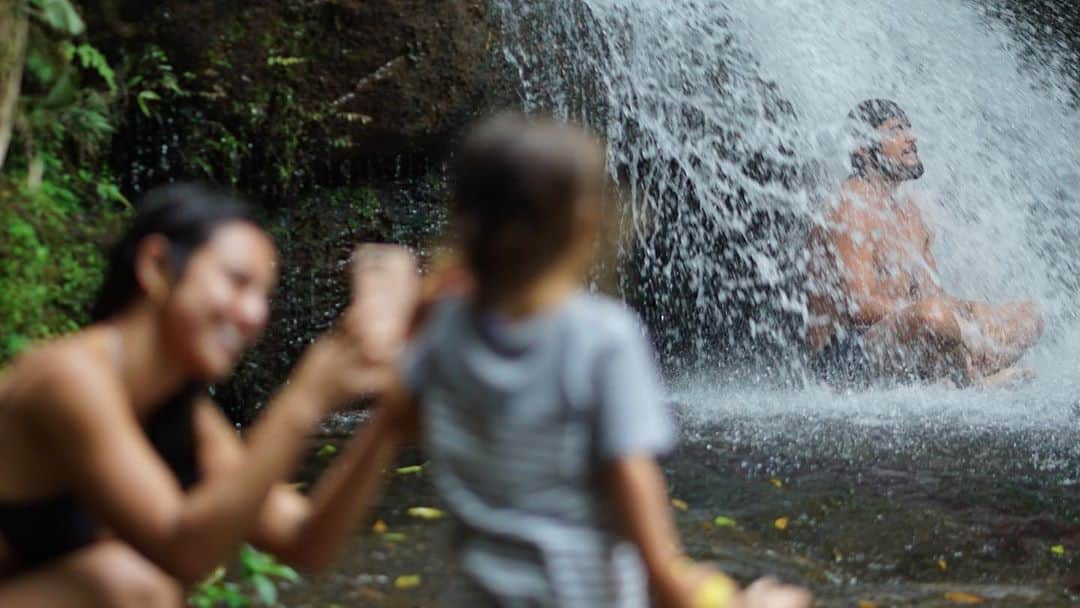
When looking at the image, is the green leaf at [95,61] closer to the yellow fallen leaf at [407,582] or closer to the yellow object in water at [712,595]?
the yellow fallen leaf at [407,582]

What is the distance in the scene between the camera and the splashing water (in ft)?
27.8

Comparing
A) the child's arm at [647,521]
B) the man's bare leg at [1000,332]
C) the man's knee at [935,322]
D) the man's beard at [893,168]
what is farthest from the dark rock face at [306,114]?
the child's arm at [647,521]

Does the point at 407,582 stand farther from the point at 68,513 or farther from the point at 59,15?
the point at 59,15

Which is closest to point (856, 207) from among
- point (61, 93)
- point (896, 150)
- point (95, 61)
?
point (896, 150)

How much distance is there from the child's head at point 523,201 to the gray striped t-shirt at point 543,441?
86 mm

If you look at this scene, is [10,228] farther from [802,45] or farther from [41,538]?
[802,45]

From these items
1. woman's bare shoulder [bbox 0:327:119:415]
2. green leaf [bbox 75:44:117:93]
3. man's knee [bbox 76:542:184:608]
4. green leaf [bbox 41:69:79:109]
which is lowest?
man's knee [bbox 76:542:184:608]

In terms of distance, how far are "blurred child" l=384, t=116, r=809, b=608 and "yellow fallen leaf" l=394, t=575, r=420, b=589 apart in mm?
2325

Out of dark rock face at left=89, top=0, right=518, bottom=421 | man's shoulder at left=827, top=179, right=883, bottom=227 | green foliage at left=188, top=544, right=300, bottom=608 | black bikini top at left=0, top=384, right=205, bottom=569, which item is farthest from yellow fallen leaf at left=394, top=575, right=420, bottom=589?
man's shoulder at left=827, top=179, right=883, bottom=227

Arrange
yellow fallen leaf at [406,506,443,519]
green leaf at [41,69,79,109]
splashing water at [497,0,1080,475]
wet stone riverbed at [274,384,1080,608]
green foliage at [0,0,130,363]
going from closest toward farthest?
1. wet stone riverbed at [274,384,1080,608]
2. green foliage at [0,0,130,363]
3. yellow fallen leaf at [406,506,443,519]
4. green leaf at [41,69,79,109]
5. splashing water at [497,0,1080,475]

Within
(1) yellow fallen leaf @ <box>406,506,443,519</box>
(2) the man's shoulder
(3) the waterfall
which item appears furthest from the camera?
(3) the waterfall

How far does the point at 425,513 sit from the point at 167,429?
8.90ft

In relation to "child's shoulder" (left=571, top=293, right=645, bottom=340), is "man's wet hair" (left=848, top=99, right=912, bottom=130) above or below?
below

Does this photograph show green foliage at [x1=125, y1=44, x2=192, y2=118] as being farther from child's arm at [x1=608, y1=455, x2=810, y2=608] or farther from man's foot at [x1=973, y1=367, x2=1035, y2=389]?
child's arm at [x1=608, y1=455, x2=810, y2=608]
